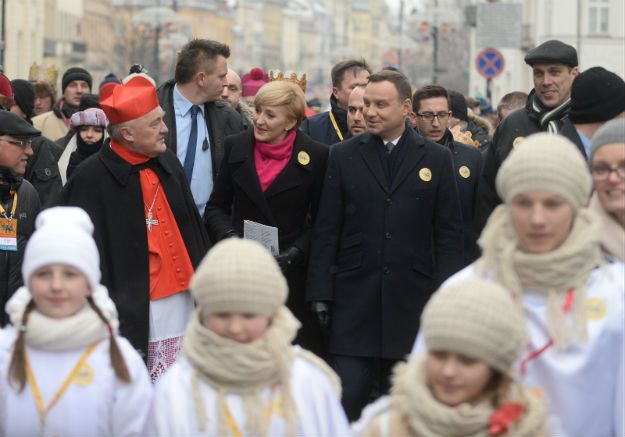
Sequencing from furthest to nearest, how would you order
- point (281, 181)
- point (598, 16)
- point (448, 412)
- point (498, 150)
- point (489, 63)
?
point (598, 16) < point (489, 63) < point (281, 181) < point (498, 150) < point (448, 412)

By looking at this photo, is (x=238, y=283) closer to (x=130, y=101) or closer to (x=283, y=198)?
(x=130, y=101)

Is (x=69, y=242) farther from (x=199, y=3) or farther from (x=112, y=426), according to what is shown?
(x=199, y=3)

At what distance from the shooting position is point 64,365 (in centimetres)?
614

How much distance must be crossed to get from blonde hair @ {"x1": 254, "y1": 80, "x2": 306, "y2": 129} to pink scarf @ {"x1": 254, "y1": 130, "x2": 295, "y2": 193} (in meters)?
0.15

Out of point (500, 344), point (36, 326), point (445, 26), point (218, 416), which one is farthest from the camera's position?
point (445, 26)

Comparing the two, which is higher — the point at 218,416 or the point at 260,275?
the point at 260,275

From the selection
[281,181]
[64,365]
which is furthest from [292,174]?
[64,365]

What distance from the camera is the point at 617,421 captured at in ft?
19.0

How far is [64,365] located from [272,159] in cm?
402

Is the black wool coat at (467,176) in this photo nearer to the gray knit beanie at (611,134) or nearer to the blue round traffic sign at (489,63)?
the gray knit beanie at (611,134)

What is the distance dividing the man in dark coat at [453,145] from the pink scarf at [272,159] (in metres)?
1.36

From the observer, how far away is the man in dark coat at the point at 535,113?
9.55 meters

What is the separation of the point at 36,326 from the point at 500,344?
5.98 feet

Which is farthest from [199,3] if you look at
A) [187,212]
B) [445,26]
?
[187,212]
